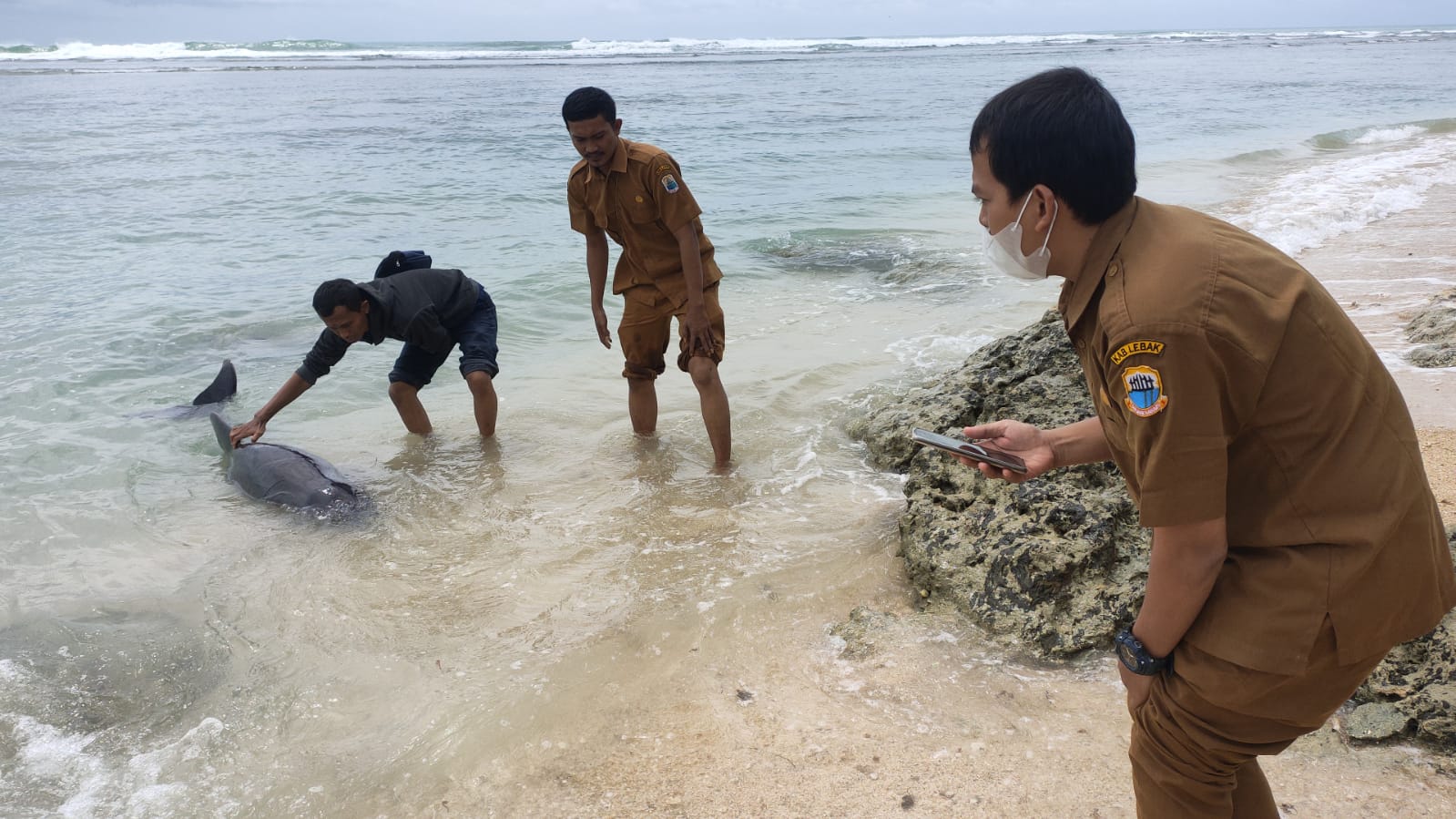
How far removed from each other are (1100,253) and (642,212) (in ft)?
11.2

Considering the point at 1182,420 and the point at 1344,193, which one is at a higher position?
the point at 1182,420

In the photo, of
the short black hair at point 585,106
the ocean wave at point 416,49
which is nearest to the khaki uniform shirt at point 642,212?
the short black hair at point 585,106

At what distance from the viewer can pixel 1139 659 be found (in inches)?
63.6

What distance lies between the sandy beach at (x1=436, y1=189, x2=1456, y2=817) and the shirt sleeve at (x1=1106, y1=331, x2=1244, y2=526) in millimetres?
1397

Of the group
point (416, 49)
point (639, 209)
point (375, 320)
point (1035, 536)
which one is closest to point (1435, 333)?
point (1035, 536)

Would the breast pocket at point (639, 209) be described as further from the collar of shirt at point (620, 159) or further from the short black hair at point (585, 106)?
the short black hair at point (585, 106)

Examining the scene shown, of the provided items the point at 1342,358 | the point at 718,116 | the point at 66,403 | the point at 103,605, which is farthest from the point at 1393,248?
the point at 718,116

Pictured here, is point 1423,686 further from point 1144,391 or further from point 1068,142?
point 1068,142

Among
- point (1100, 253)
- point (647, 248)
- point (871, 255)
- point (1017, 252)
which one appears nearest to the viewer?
point (1100, 253)

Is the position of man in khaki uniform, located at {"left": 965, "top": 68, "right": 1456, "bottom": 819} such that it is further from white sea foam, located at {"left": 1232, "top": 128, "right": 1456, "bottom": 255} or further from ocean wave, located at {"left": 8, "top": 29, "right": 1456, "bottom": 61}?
ocean wave, located at {"left": 8, "top": 29, "right": 1456, "bottom": 61}

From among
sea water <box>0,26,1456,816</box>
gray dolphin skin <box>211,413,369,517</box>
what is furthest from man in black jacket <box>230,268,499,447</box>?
sea water <box>0,26,1456,816</box>

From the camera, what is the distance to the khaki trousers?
149 cm

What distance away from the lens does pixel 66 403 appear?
20.9 feet

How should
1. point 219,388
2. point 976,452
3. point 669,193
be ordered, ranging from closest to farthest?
point 976,452
point 669,193
point 219,388
